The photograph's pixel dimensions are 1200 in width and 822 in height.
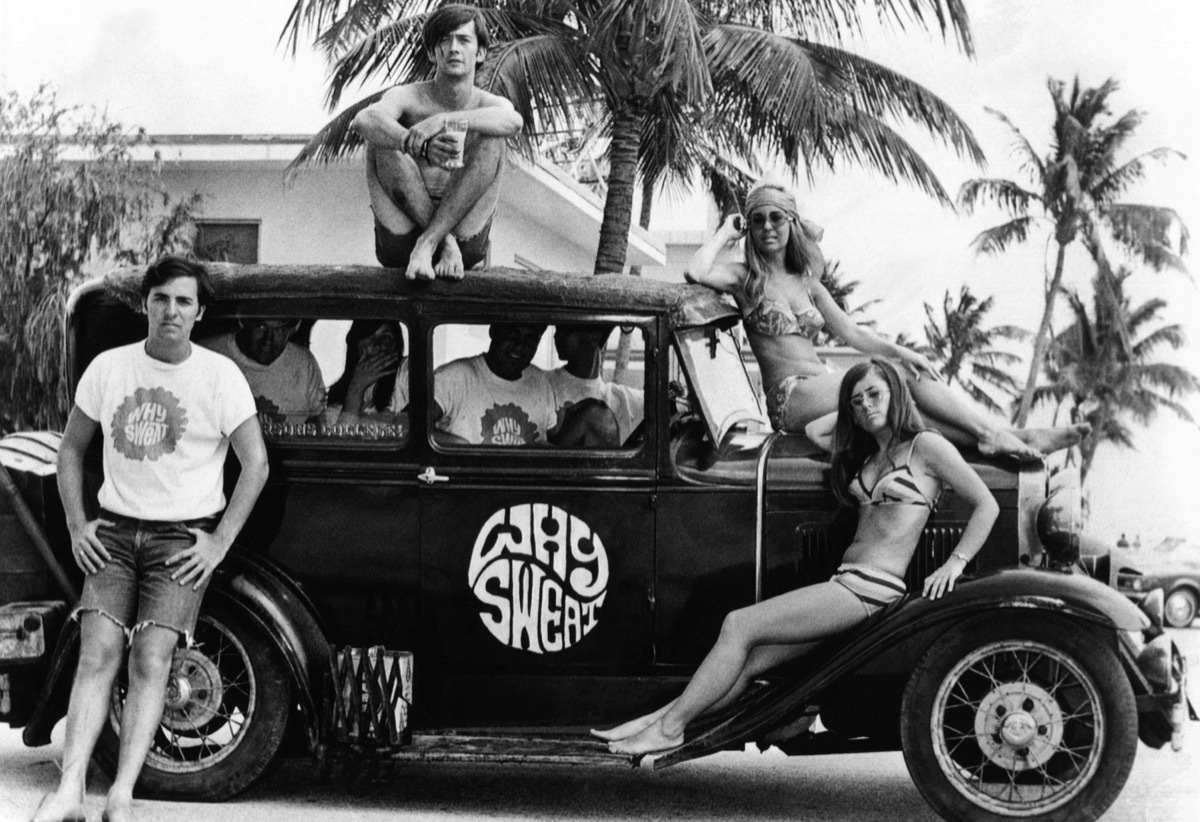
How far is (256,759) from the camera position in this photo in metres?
5.45

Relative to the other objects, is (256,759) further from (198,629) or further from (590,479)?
(590,479)

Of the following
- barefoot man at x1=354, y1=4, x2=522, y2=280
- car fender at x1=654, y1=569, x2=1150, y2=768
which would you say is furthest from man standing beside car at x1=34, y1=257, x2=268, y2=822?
car fender at x1=654, y1=569, x2=1150, y2=768

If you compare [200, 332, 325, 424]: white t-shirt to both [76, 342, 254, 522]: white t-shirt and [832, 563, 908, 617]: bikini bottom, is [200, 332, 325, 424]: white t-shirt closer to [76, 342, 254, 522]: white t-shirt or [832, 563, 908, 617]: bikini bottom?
[76, 342, 254, 522]: white t-shirt

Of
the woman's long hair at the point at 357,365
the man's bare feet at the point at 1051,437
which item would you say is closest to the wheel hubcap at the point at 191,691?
the woman's long hair at the point at 357,365

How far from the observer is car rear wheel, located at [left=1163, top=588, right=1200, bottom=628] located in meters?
15.9

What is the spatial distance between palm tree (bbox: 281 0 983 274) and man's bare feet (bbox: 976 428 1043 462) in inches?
297

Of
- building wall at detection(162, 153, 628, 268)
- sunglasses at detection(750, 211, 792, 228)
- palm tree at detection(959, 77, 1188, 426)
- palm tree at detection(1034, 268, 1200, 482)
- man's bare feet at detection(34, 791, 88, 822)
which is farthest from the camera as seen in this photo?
palm tree at detection(1034, 268, 1200, 482)

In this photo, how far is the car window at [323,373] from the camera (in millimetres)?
5656

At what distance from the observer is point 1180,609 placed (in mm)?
15969

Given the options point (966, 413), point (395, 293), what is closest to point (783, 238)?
point (966, 413)

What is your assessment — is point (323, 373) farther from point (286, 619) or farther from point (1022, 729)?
point (1022, 729)

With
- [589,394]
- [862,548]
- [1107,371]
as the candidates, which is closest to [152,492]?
[589,394]

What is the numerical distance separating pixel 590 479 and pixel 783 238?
1309mm

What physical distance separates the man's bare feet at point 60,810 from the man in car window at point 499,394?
6.13 feet
